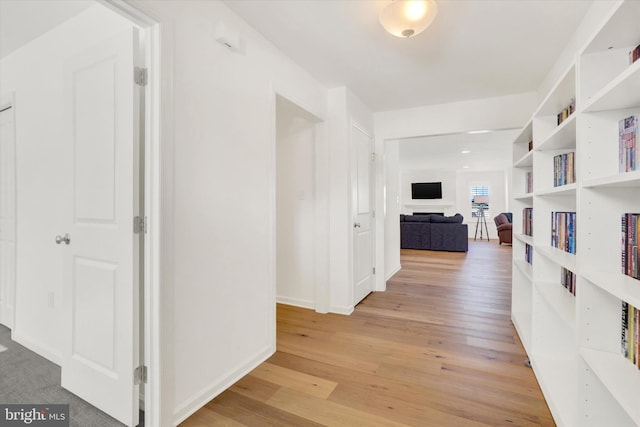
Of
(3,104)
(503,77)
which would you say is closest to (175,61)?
(3,104)

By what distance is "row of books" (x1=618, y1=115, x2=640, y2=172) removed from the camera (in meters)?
1.11

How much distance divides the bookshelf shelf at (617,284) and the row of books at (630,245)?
3 centimetres

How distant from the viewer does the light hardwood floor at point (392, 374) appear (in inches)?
61.8

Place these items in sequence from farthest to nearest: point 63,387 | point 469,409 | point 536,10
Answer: point 536,10 → point 63,387 → point 469,409

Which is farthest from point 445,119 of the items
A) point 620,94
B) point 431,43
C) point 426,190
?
point 426,190

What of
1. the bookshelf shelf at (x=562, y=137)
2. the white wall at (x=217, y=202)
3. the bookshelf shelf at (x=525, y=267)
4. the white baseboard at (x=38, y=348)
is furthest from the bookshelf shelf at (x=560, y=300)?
the white baseboard at (x=38, y=348)

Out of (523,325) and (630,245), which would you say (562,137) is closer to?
(630,245)

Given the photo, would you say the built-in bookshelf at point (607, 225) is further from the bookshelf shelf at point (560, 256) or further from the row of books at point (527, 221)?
the row of books at point (527, 221)

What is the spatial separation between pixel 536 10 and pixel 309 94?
5.80 feet

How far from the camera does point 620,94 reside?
103cm

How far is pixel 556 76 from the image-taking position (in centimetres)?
252

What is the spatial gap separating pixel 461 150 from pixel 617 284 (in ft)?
22.6

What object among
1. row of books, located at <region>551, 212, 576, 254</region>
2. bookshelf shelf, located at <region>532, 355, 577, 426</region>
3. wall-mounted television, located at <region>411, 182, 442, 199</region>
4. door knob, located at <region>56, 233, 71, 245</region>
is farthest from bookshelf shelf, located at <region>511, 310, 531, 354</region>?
wall-mounted television, located at <region>411, 182, 442, 199</region>

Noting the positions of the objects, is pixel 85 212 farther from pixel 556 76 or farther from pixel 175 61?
pixel 556 76
